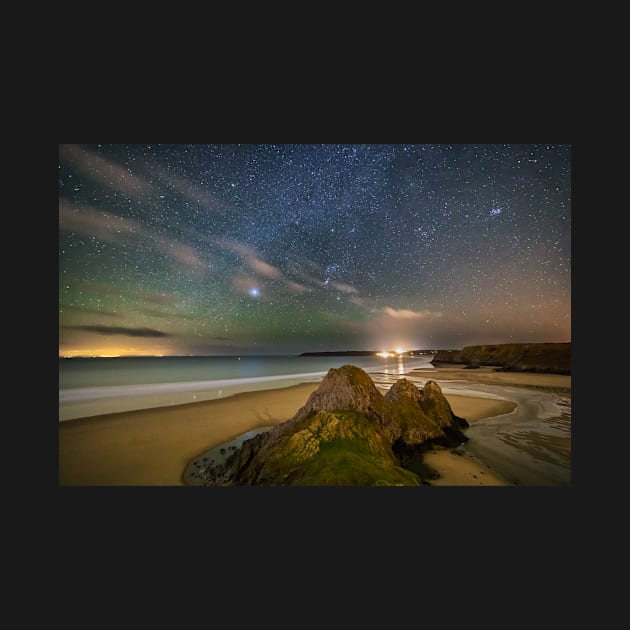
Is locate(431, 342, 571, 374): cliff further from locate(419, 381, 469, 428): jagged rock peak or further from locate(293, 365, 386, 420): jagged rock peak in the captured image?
locate(293, 365, 386, 420): jagged rock peak

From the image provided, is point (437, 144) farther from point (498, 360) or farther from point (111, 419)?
point (498, 360)

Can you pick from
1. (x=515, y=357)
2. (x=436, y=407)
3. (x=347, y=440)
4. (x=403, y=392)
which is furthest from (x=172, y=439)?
(x=515, y=357)

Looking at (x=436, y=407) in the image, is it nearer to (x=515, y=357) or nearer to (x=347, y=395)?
→ (x=347, y=395)

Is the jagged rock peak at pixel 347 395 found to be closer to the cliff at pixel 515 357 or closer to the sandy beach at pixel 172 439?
the sandy beach at pixel 172 439

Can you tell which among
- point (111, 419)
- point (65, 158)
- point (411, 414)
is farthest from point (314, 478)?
point (111, 419)

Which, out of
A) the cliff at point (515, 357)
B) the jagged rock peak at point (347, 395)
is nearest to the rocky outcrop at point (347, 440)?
the jagged rock peak at point (347, 395)

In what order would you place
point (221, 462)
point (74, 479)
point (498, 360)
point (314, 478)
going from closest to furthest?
point (314, 478)
point (74, 479)
point (221, 462)
point (498, 360)
